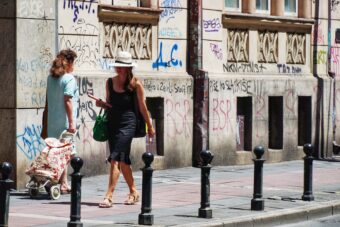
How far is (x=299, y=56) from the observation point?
23781 millimetres

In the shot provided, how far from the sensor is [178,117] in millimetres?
20359

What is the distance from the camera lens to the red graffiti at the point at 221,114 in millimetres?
21062

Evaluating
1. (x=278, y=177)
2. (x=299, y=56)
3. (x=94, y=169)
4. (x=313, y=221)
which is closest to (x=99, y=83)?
(x=94, y=169)

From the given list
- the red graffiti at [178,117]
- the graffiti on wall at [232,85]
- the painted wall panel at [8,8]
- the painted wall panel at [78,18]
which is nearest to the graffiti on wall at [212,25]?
the graffiti on wall at [232,85]

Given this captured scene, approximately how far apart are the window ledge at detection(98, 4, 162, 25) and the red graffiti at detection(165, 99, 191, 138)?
1365mm

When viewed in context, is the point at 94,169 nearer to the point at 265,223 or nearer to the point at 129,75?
the point at 129,75

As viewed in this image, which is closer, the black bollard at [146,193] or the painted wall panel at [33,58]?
the black bollard at [146,193]

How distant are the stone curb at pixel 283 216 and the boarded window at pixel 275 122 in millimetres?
7483

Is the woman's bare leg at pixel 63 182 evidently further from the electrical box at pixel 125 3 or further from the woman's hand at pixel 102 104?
the electrical box at pixel 125 3

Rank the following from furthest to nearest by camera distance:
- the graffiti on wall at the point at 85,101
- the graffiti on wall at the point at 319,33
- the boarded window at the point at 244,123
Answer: the graffiti on wall at the point at 319,33 < the boarded window at the point at 244,123 < the graffiti on wall at the point at 85,101

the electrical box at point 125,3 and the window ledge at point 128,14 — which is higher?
the electrical box at point 125,3

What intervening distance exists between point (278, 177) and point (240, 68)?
336cm

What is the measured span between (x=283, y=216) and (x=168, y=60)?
261 inches

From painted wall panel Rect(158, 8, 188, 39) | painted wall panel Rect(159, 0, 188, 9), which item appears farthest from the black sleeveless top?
painted wall panel Rect(159, 0, 188, 9)
